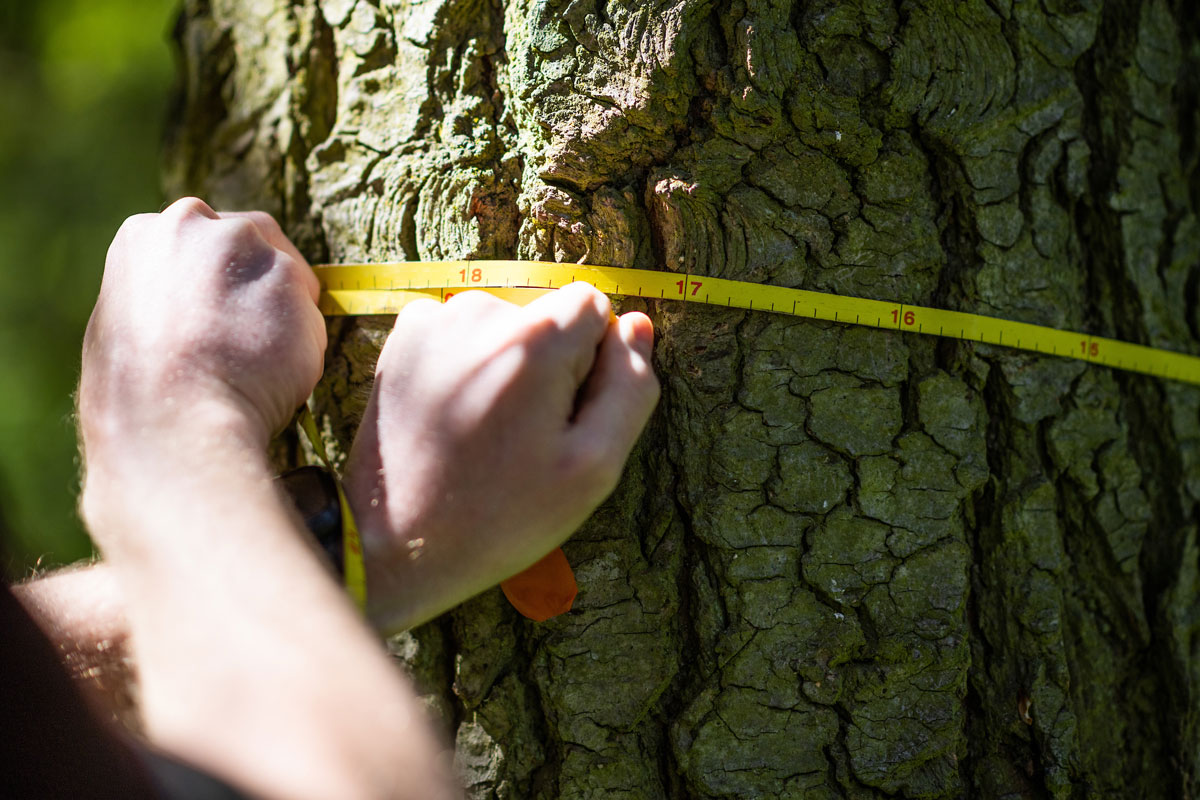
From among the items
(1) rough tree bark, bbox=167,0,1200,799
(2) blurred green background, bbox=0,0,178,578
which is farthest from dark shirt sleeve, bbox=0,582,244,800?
(2) blurred green background, bbox=0,0,178,578

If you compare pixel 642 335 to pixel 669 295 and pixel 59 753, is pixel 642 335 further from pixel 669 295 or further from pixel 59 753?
pixel 59 753

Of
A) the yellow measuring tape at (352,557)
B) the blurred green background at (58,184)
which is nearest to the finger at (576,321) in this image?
the yellow measuring tape at (352,557)

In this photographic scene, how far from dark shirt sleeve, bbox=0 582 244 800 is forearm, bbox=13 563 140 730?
68 mm

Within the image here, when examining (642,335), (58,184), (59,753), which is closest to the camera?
(59,753)

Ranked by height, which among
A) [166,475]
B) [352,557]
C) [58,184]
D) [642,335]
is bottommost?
[58,184]

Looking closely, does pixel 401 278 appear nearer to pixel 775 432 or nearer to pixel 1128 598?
pixel 775 432

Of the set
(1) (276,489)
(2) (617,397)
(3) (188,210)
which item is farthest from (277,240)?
(2) (617,397)

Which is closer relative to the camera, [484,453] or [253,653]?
[253,653]

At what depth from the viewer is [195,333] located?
1.03 meters

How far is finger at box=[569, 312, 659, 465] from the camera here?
1.03 meters

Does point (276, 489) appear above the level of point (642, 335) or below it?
below

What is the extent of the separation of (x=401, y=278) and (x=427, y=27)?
0.43m

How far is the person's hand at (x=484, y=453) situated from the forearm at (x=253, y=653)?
159 millimetres

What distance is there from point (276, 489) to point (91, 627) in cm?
35
